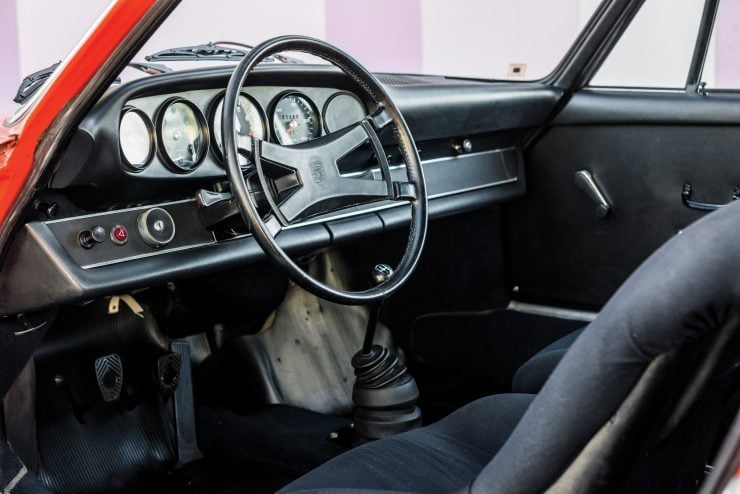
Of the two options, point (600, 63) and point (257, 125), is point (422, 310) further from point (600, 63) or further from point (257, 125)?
point (257, 125)

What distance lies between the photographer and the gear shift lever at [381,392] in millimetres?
2074

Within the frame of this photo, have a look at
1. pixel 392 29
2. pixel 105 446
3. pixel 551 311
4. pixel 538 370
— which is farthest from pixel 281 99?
pixel 551 311

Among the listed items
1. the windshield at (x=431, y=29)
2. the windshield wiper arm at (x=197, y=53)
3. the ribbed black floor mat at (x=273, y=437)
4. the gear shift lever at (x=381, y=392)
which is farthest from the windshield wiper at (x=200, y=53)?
the ribbed black floor mat at (x=273, y=437)

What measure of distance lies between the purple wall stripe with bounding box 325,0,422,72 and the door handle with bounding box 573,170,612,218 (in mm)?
582

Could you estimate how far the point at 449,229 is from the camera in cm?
292

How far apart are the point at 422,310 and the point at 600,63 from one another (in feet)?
3.14

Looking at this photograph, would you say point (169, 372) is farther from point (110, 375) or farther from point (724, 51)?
point (724, 51)

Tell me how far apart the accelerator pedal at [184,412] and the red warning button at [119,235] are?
804 mm

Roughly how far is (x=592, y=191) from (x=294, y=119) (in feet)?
3.11

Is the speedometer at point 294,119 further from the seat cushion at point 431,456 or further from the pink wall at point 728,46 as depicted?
the pink wall at point 728,46

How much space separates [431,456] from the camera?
1.54 metres

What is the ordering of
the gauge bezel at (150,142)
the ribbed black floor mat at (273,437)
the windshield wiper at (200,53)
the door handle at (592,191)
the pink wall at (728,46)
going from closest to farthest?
the gauge bezel at (150,142), the windshield wiper at (200,53), the pink wall at (728,46), the ribbed black floor mat at (273,437), the door handle at (592,191)

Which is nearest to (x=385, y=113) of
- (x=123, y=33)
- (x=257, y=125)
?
(x=257, y=125)

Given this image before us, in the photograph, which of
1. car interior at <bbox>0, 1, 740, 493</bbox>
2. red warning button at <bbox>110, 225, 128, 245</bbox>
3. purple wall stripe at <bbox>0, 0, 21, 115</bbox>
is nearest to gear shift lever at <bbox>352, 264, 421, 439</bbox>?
car interior at <bbox>0, 1, 740, 493</bbox>
